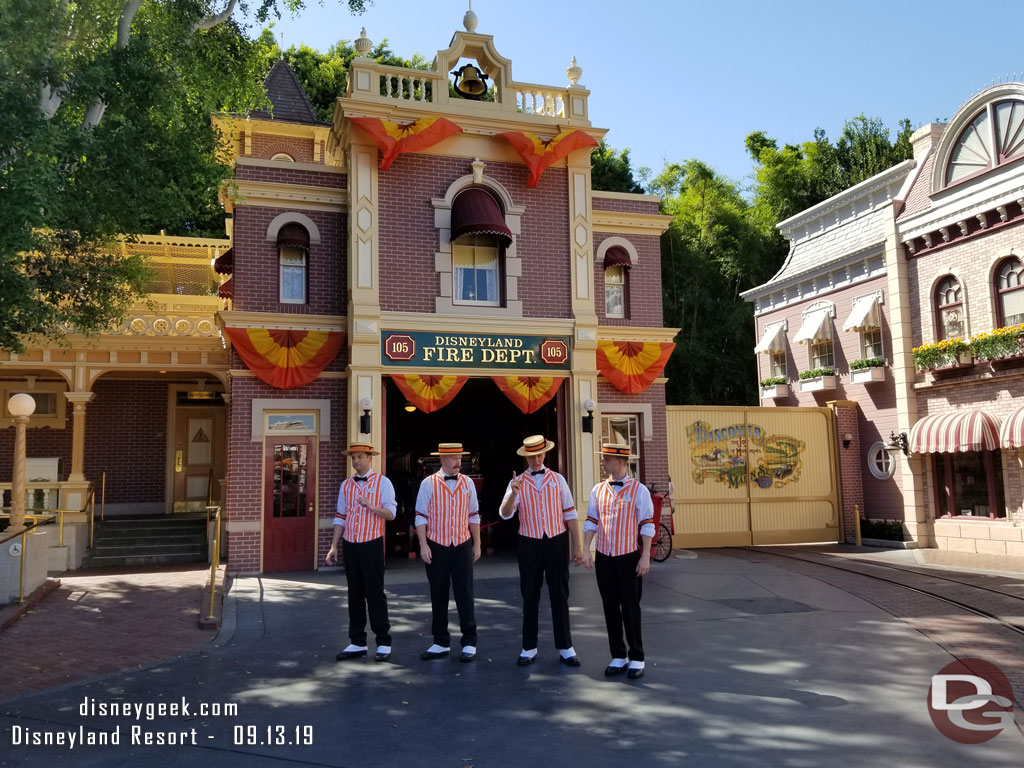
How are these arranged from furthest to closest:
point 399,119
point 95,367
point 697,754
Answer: point 95,367 → point 399,119 → point 697,754

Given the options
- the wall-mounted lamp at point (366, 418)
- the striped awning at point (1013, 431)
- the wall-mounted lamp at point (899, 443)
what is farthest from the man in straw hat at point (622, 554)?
the wall-mounted lamp at point (899, 443)

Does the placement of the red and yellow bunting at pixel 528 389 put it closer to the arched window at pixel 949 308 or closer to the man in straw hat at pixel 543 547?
the man in straw hat at pixel 543 547

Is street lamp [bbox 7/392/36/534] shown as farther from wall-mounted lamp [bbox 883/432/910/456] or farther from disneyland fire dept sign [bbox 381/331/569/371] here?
wall-mounted lamp [bbox 883/432/910/456]

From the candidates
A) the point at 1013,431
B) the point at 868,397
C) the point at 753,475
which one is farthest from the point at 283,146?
the point at 1013,431

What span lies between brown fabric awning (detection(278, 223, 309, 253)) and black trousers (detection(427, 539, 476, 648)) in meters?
8.11

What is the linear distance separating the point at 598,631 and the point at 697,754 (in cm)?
352

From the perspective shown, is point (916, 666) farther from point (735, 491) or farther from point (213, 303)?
Answer: point (213, 303)

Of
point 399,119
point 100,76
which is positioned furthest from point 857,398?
point 100,76

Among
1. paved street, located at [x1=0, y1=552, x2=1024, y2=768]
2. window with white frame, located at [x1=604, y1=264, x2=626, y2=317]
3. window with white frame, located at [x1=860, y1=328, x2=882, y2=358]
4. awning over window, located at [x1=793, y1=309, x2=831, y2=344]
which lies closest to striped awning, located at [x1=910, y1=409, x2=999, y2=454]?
window with white frame, located at [x1=860, y1=328, x2=882, y2=358]

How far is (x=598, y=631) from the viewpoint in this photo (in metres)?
8.45

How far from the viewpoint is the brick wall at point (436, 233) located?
542 inches

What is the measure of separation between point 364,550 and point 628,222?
10.3m

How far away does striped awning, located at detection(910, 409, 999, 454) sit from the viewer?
1528cm

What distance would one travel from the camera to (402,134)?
13.5 metres
